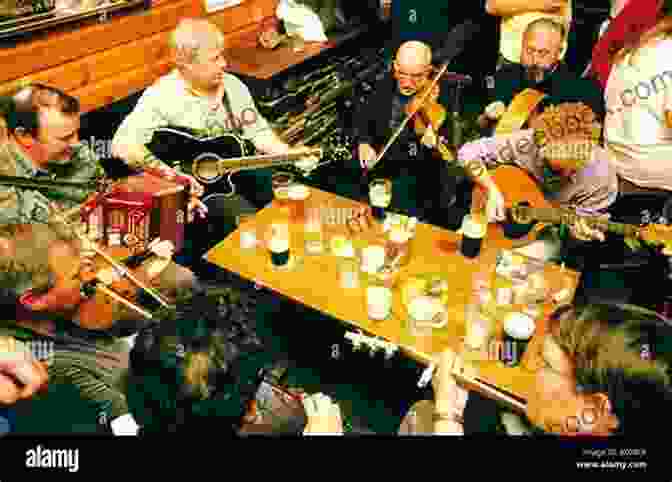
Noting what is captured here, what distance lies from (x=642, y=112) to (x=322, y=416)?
1418mm

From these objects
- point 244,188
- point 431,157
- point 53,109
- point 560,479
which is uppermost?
point 53,109

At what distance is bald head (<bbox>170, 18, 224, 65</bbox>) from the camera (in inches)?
80.5

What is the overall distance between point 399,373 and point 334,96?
104cm

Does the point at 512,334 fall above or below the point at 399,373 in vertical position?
above

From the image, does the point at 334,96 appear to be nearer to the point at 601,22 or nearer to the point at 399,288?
the point at 399,288

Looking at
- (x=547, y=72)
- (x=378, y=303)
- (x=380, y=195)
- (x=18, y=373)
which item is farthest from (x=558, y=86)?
(x=18, y=373)

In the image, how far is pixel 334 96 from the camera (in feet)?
7.43

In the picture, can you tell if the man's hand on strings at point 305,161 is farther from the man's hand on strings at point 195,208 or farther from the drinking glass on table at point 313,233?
the man's hand on strings at point 195,208

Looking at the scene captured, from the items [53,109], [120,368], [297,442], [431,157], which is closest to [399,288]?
[431,157]

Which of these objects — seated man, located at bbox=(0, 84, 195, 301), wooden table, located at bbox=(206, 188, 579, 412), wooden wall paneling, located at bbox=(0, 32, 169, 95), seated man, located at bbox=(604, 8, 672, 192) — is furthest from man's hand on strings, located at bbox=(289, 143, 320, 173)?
seated man, located at bbox=(604, 8, 672, 192)

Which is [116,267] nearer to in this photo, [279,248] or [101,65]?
[279,248]

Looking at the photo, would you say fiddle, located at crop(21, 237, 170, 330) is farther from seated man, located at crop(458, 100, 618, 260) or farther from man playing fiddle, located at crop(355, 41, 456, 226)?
seated man, located at crop(458, 100, 618, 260)

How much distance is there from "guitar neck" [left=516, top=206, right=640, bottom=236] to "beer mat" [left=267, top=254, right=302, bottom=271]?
0.83 meters

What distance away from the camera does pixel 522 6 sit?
1.95 meters
